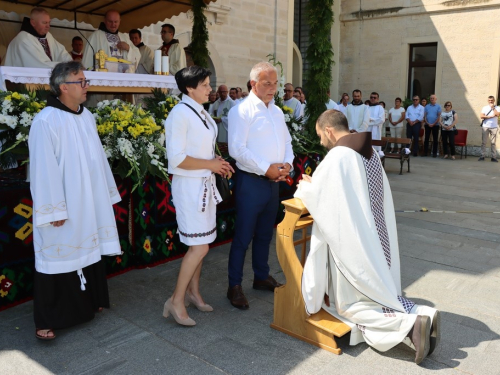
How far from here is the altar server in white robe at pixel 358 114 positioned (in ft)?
38.2

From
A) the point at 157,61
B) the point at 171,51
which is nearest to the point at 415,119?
the point at 171,51

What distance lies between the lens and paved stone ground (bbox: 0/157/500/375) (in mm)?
3012

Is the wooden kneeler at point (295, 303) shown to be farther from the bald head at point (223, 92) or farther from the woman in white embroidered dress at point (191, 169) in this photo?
the bald head at point (223, 92)

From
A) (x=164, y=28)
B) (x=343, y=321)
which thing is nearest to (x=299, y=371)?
(x=343, y=321)

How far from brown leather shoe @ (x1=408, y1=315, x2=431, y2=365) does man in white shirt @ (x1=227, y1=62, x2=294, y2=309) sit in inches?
52.0

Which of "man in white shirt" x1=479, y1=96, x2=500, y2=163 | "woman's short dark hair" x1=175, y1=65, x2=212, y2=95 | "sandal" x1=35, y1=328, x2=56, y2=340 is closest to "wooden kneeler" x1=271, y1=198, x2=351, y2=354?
"woman's short dark hair" x1=175, y1=65, x2=212, y2=95

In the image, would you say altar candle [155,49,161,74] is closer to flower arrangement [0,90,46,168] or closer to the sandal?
flower arrangement [0,90,46,168]

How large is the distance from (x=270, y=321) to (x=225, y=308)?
0.40 metres

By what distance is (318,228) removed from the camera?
3.18 m

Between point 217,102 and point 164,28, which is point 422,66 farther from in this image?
point 164,28

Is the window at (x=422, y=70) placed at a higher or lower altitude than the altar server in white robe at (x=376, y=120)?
higher

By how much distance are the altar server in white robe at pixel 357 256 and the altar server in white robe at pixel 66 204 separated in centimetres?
138

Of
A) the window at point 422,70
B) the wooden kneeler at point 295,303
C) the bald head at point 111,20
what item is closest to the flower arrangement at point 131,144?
the wooden kneeler at point 295,303

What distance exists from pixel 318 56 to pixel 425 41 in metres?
12.1
